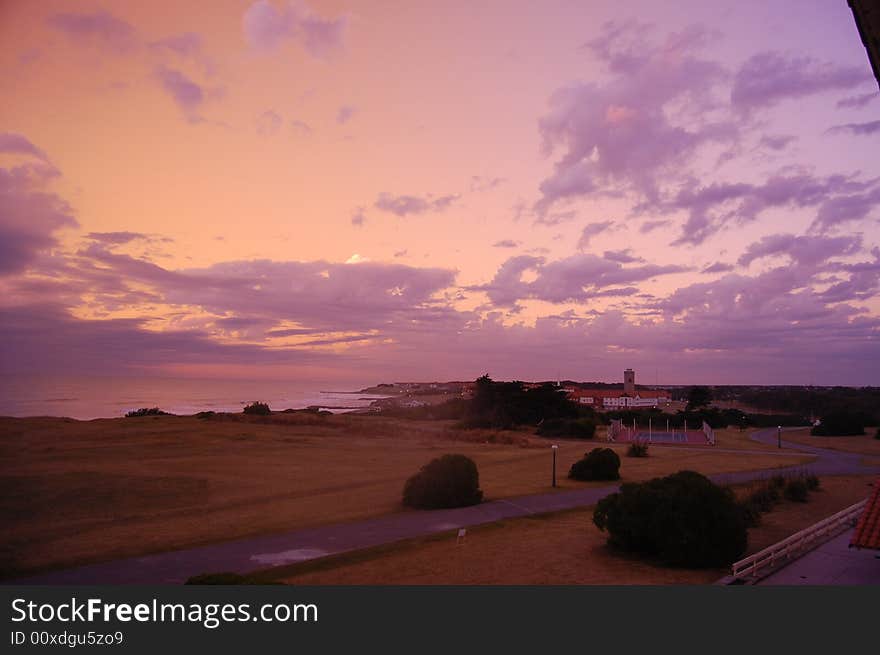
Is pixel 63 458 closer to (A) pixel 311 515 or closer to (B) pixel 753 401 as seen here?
(A) pixel 311 515

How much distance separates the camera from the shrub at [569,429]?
57.0m

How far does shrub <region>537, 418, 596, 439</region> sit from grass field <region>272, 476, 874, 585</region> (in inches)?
1477

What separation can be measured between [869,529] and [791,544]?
9.02ft

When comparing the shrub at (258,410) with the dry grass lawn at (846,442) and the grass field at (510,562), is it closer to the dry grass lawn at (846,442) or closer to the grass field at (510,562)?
the grass field at (510,562)

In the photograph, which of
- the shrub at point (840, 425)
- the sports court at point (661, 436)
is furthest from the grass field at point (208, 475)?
the shrub at point (840, 425)

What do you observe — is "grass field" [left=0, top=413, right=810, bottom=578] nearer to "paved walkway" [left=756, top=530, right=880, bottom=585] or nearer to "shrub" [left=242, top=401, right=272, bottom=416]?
"shrub" [left=242, top=401, right=272, bottom=416]

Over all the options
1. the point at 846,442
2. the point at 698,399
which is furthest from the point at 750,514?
the point at 698,399

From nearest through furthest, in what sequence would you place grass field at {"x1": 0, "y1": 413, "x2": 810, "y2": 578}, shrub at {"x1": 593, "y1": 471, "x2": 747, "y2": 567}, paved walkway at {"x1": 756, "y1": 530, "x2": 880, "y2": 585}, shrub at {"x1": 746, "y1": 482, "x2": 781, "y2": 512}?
paved walkway at {"x1": 756, "y1": 530, "x2": 880, "y2": 585}, shrub at {"x1": 593, "y1": 471, "x2": 747, "y2": 567}, grass field at {"x1": 0, "y1": 413, "x2": 810, "y2": 578}, shrub at {"x1": 746, "y1": 482, "x2": 781, "y2": 512}

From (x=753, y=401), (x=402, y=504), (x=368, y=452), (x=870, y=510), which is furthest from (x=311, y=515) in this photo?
(x=753, y=401)

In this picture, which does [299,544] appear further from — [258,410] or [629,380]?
[629,380]

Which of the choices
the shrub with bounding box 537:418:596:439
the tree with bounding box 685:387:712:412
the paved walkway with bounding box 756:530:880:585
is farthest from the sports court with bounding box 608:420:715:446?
the paved walkway with bounding box 756:530:880:585

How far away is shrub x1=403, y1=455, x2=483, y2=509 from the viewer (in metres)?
22.1

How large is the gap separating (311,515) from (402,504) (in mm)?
3839

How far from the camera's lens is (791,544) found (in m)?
15.0
